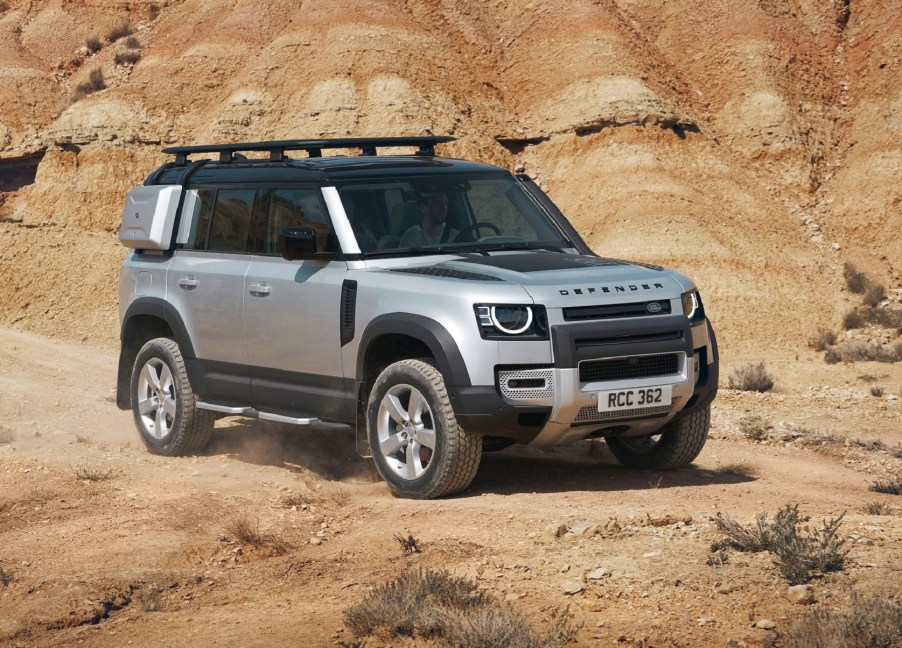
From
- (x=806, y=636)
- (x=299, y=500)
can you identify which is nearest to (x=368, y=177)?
(x=299, y=500)

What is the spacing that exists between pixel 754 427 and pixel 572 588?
22.1 ft

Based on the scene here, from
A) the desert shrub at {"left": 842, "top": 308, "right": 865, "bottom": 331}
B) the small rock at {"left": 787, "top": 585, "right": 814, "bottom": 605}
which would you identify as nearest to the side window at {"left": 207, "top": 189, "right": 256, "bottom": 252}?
the small rock at {"left": 787, "top": 585, "right": 814, "bottom": 605}

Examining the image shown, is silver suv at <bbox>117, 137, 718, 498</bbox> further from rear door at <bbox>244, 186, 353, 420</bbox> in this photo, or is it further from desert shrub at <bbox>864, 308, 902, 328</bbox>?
desert shrub at <bbox>864, 308, 902, 328</bbox>

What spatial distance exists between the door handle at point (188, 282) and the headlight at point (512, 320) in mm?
3129

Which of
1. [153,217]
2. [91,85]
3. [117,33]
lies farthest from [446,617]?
[117,33]

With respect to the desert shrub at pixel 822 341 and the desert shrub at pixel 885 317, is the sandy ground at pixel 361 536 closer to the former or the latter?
the desert shrub at pixel 822 341

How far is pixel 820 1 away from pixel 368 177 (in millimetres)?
31963

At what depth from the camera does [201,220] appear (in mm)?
10016

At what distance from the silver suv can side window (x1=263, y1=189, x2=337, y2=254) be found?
0.05 feet

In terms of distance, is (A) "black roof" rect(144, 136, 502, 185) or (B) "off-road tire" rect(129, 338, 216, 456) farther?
(B) "off-road tire" rect(129, 338, 216, 456)

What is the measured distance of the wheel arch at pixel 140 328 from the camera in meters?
10.1

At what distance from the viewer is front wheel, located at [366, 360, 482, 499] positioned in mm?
7773

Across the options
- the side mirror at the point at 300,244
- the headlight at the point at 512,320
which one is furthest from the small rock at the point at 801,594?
the side mirror at the point at 300,244

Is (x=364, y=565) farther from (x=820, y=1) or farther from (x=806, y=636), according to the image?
(x=820, y=1)
